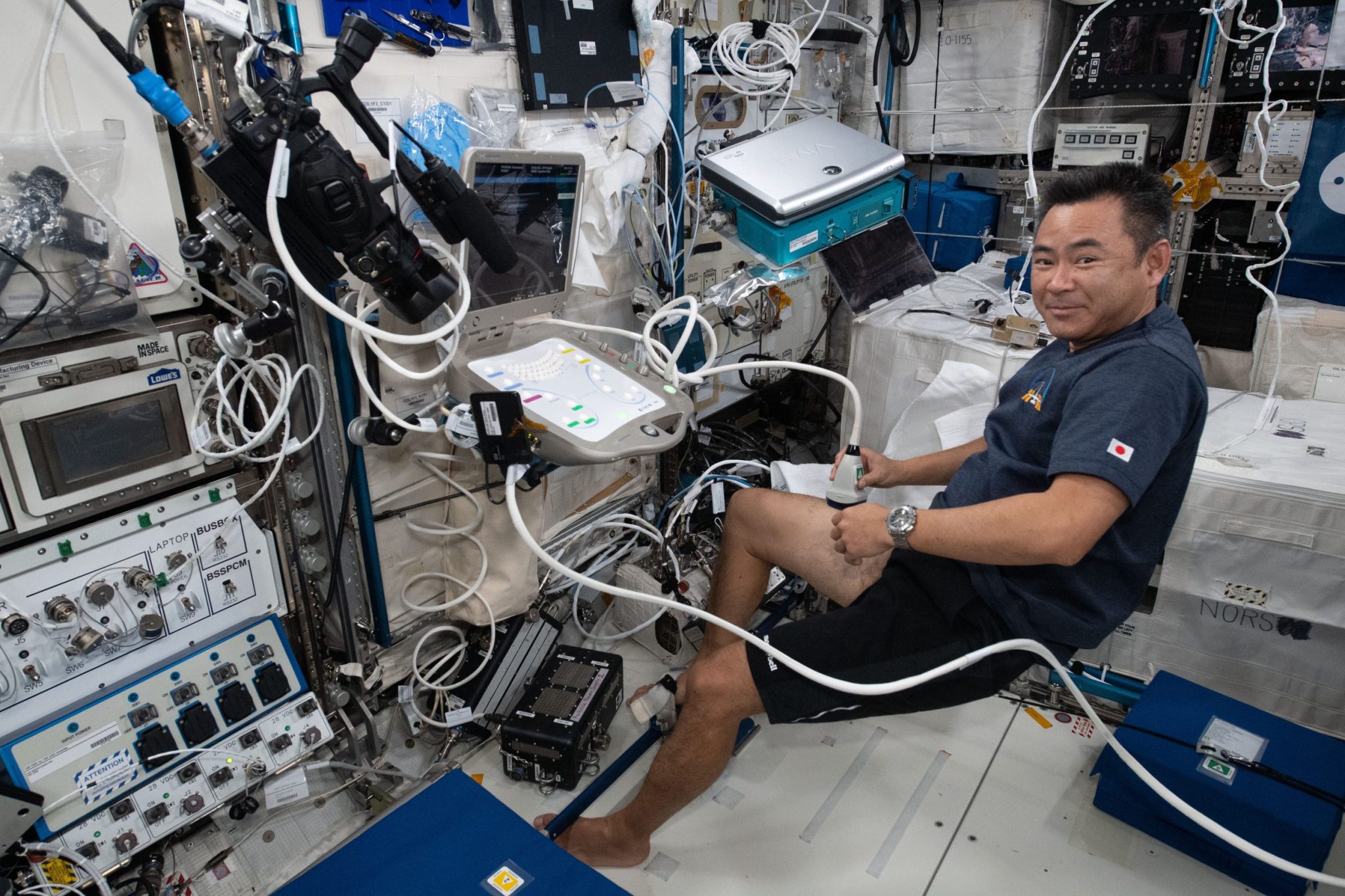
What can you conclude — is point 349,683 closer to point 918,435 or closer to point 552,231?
point 552,231

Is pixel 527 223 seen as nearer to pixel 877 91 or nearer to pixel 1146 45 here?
pixel 877 91

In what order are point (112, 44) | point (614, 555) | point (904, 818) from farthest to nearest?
point (614, 555)
point (904, 818)
point (112, 44)

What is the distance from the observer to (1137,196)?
1.40 metres

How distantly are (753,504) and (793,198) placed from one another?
0.79 m

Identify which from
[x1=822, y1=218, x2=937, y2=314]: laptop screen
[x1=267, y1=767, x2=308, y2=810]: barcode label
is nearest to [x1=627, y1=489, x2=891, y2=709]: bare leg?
[x1=267, y1=767, x2=308, y2=810]: barcode label

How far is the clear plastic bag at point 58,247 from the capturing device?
1263mm

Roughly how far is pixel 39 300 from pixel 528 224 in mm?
915

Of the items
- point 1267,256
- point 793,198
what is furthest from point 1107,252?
point 1267,256

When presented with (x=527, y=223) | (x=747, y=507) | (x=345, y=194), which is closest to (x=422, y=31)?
(x=527, y=223)

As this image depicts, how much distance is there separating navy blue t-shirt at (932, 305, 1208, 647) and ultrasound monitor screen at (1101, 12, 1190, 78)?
170 centimetres

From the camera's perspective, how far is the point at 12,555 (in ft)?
4.57

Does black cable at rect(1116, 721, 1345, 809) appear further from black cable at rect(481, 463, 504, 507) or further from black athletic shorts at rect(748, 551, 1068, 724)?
black cable at rect(481, 463, 504, 507)

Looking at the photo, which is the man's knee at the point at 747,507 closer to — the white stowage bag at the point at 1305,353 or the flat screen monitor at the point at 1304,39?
the white stowage bag at the point at 1305,353

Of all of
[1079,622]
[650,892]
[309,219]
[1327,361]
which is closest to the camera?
[309,219]
